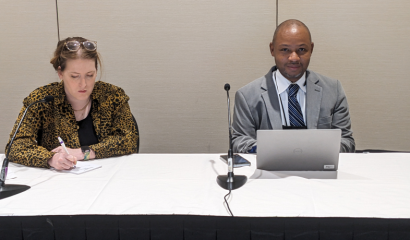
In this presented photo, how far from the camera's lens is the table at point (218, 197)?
3.50 ft

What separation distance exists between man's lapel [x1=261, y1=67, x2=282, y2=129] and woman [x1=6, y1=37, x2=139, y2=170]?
792 mm

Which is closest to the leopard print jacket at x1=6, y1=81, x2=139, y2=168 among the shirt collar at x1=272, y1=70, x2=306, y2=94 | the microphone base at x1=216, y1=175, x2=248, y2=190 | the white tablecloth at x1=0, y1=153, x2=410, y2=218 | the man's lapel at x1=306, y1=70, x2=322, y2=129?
the white tablecloth at x1=0, y1=153, x2=410, y2=218

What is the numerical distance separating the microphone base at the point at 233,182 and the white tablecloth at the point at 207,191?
0.07 feet

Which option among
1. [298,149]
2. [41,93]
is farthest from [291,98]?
[41,93]

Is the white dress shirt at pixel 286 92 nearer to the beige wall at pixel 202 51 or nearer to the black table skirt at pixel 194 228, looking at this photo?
the beige wall at pixel 202 51

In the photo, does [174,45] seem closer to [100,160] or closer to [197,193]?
[100,160]

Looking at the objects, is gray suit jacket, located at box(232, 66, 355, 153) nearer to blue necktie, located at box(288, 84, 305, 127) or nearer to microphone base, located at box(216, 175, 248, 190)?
blue necktie, located at box(288, 84, 305, 127)

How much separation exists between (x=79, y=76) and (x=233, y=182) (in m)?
1.00

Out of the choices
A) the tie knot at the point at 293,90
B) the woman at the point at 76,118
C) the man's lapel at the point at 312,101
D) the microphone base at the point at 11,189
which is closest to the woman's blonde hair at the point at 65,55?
the woman at the point at 76,118

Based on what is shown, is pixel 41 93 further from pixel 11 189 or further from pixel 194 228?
pixel 194 228

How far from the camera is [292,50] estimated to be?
Answer: 199 cm

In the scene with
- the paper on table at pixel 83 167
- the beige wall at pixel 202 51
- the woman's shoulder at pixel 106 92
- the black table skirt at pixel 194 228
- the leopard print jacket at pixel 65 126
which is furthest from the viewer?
the beige wall at pixel 202 51

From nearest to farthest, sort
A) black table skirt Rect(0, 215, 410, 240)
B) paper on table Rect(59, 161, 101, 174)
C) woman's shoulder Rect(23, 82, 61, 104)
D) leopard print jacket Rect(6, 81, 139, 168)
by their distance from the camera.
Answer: black table skirt Rect(0, 215, 410, 240) < paper on table Rect(59, 161, 101, 174) < leopard print jacket Rect(6, 81, 139, 168) < woman's shoulder Rect(23, 82, 61, 104)

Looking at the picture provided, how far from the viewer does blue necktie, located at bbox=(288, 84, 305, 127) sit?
6.66ft
